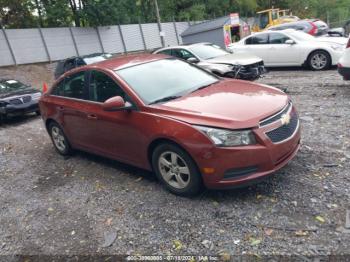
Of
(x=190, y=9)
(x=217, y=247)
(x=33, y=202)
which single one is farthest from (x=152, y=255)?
(x=190, y=9)

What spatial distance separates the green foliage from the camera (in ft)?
83.4

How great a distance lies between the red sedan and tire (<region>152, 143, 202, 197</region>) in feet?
0.04

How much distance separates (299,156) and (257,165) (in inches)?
55.6

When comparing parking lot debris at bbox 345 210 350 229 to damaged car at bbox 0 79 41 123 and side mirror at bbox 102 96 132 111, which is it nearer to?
side mirror at bbox 102 96 132 111

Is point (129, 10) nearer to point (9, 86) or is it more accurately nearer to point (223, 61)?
point (9, 86)

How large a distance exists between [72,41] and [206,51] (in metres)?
15.5

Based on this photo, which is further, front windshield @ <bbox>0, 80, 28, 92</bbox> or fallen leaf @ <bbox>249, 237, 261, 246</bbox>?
front windshield @ <bbox>0, 80, 28, 92</bbox>

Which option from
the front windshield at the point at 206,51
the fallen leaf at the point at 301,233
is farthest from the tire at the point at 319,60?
the fallen leaf at the point at 301,233

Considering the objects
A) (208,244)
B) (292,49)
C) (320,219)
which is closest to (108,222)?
(208,244)

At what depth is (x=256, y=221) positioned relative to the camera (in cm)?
344

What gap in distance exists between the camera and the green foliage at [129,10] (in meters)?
25.4

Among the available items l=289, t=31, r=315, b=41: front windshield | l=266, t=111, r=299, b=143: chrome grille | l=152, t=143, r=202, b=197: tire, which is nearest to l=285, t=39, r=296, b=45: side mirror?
l=289, t=31, r=315, b=41: front windshield

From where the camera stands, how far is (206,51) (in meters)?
10.8

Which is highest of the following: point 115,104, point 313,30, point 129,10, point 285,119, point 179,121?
point 129,10
